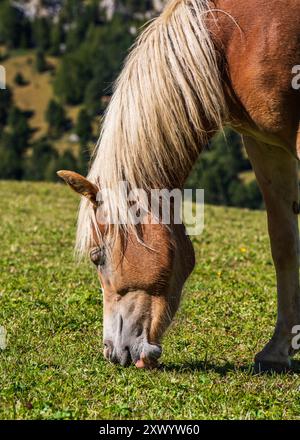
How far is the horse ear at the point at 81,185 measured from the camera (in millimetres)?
5293

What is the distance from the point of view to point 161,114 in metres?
5.55

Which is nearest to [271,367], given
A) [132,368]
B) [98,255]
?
[132,368]

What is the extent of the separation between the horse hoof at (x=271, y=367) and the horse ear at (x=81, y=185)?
205cm

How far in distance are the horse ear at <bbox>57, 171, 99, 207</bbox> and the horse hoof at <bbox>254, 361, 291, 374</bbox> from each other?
2.05m

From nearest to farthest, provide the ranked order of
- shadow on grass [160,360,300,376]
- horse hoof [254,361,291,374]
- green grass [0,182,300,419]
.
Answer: green grass [0,182,300,419]
shadow on grass [160,360,300,376]
horse hoof [254,361,291,374]

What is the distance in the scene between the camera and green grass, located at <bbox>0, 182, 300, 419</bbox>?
497cm

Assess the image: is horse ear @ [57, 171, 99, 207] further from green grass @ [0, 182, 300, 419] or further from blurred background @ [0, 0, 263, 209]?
blurred background @ [0, 0, 263, 209]

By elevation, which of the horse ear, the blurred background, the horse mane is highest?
the blurred background

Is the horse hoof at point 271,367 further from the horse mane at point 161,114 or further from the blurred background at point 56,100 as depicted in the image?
the blurred background at point 56,100

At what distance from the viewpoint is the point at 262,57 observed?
17.7ft

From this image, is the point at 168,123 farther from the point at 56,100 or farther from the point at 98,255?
the point at 56,100

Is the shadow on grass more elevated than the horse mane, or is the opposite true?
the horse mane

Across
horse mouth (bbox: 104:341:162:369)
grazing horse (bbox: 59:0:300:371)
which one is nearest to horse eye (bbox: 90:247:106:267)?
grazing horse (bbox: 59:0:300:371)
